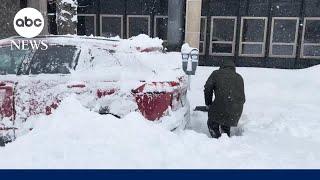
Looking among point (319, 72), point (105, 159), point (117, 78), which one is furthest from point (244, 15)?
point (105, 159)

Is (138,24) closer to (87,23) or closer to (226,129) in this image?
(87,23)

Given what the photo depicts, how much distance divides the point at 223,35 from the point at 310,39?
338 cm

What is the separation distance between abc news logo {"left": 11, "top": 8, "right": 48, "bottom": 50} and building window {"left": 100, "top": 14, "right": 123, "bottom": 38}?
412 centimetres

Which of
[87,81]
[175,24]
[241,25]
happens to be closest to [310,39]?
[241,25]

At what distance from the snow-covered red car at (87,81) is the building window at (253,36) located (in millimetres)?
10760

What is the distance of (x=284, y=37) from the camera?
1581 cm

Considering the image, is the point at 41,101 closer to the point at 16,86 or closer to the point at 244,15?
the point at 16,86

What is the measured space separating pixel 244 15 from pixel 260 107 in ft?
24.9

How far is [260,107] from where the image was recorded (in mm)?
9086

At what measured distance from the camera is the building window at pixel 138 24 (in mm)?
16562

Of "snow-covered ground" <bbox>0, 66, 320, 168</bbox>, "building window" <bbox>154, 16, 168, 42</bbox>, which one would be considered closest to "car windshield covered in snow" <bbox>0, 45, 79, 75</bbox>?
"snow-covered ground" <bbox>0, 66, 320, 168</bbox>

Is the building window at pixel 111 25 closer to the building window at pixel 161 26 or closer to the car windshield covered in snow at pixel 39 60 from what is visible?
the building window at pixel 161 26

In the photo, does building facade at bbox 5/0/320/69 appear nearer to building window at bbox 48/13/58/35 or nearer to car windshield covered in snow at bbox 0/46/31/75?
building window at bbox 48/13/58/35

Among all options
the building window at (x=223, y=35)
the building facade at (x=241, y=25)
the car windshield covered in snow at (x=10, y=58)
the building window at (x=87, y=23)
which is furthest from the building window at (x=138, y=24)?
the car windshield covered in snow at (x=10, y=58)
